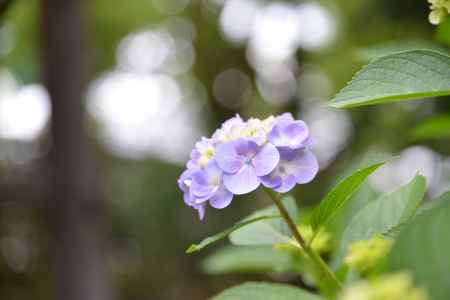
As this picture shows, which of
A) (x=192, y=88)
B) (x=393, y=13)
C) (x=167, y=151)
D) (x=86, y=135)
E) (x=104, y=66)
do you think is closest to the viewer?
(x=393, y=13)

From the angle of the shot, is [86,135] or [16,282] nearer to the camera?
[86,135]

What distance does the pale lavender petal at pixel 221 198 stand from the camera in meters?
0.68

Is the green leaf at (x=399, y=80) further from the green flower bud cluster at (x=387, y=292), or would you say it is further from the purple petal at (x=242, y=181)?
the green flower bud cluster at (x=387, y=292)

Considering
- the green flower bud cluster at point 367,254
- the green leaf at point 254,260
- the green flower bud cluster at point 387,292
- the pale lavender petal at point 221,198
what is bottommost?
the green leaf at point 254,260

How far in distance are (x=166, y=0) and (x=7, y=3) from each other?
670 centimetres

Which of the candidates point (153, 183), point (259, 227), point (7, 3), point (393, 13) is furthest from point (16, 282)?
point (259, 227)

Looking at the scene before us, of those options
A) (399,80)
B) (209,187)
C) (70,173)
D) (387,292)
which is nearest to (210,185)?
(209,187)

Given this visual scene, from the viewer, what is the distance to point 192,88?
32.5 ft

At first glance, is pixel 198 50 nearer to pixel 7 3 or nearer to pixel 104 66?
pixel 104 66

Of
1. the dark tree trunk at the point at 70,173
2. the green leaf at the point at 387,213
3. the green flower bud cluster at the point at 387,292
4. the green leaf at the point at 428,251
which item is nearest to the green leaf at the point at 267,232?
the green leaf at the point at 387,213

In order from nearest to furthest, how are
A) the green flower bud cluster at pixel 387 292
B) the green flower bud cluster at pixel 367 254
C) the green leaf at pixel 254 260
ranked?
the green flower bud cluster at pixel 387 292, the green flower bud cluster at pixel 367 254, the green leaf at pixel 254 260

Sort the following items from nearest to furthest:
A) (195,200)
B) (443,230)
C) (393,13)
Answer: (443,230) < (195,200) < (393,13)

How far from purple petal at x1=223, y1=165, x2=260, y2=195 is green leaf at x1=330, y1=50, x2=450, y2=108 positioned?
0.38 ft

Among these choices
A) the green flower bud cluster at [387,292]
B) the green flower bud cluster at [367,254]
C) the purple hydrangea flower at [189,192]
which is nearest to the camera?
the green flower bud cluster at [387,292]
